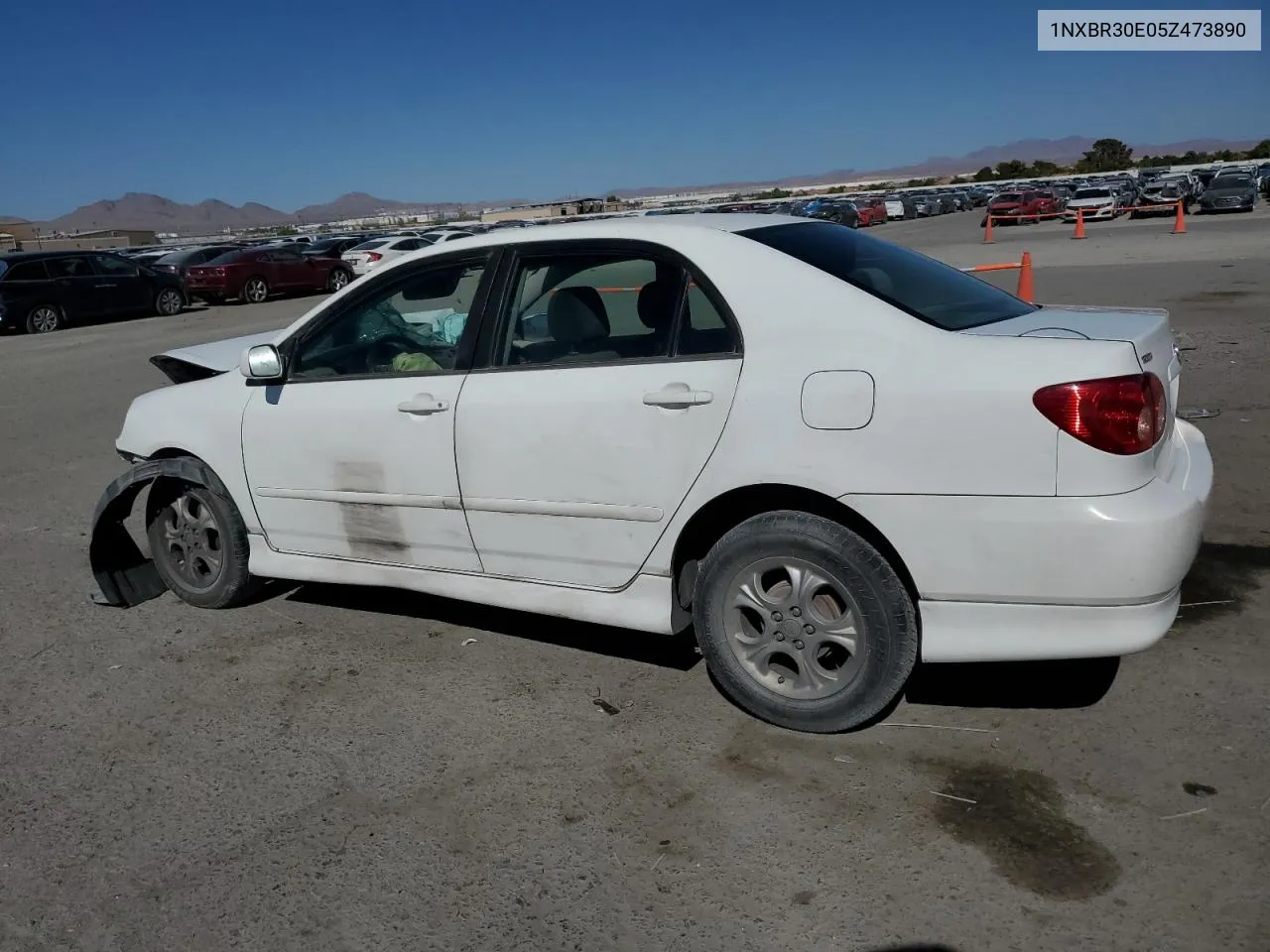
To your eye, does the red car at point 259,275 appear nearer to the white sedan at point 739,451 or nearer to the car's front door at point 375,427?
the white sedan at point 739,451

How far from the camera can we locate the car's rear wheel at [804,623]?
3350 mm

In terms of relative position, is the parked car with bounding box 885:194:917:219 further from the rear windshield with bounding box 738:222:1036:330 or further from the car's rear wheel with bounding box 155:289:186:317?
the rear windshield with bounding box 738:222:1036:330

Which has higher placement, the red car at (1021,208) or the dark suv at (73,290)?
the dark suv at (73,290)

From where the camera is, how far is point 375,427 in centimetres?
423

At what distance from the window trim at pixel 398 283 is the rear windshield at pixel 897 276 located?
1.08 m

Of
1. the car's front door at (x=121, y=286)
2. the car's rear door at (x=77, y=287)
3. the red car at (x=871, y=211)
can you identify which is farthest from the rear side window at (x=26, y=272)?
the red car at (x=871, y=211)

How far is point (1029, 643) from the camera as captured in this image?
3.21 meters

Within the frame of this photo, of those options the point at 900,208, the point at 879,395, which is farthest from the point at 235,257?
the point at 900,208

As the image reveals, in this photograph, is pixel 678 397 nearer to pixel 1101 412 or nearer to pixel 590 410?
pixel 590 410

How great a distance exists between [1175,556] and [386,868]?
2.46 metres

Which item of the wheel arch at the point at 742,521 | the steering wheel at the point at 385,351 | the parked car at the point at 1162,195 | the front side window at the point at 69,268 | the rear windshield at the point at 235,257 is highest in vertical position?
the front side window at the point at 69,268

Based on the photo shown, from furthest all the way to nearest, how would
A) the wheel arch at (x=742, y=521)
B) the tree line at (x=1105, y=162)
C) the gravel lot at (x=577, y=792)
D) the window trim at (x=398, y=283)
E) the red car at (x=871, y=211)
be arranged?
1. the tree line at (x=1105, y=162)
2. the red car at (x=871, y=211)
3. the window trim at (x=398, y=283)
4. the wheel arch at (x=742, y=521)
5. the gravel lot at (x=577, y=792)

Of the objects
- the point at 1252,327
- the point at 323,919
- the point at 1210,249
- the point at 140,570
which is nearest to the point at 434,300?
the point at 140,570

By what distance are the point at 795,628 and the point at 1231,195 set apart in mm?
46331
